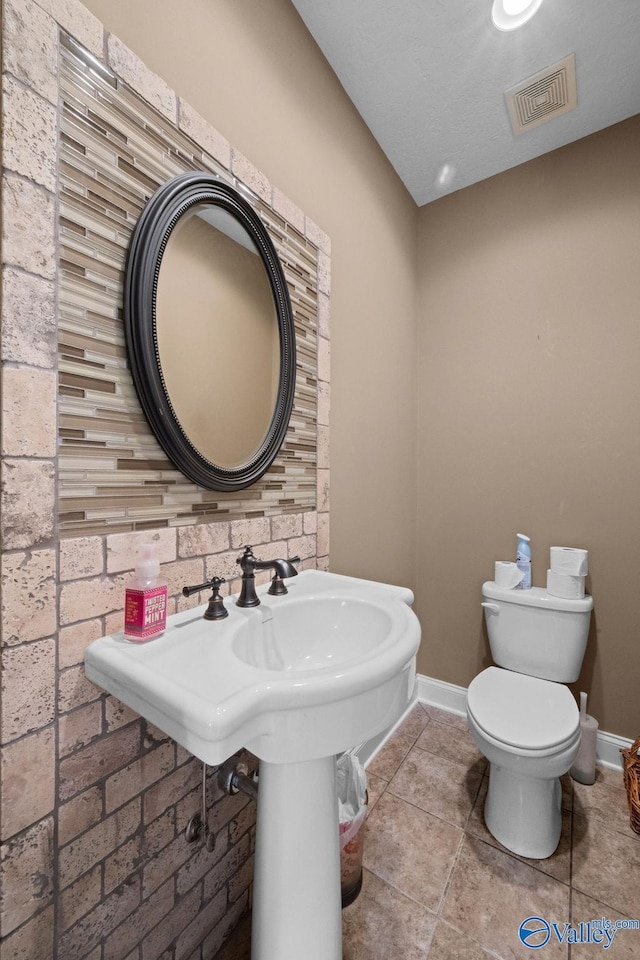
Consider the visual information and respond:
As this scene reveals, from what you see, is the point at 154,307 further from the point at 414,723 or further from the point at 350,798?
the point at 414,723

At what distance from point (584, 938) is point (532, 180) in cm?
274

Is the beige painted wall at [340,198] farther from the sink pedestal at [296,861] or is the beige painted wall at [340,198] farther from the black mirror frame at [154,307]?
the sink pedestal at [296,861]

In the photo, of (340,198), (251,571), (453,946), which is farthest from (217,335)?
(453,946)

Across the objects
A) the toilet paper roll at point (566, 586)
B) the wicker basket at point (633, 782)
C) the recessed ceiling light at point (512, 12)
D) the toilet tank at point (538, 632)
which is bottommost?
the wicker basket at point (633, 782)

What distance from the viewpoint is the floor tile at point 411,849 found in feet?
4.01

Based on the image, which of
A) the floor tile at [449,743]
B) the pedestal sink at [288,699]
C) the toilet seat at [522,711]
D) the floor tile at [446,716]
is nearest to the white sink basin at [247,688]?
the pedestal sink at [288,699]

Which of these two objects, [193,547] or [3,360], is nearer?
[3,360]

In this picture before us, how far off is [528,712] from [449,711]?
85 centimetres

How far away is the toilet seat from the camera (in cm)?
123

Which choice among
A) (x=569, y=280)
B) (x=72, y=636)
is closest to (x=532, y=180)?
(x=569, y=280)

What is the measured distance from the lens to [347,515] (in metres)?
1.59

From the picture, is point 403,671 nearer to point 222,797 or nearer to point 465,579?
point 222,797

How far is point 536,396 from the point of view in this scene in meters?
1.88

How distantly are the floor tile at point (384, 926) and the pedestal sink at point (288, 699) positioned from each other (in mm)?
338
